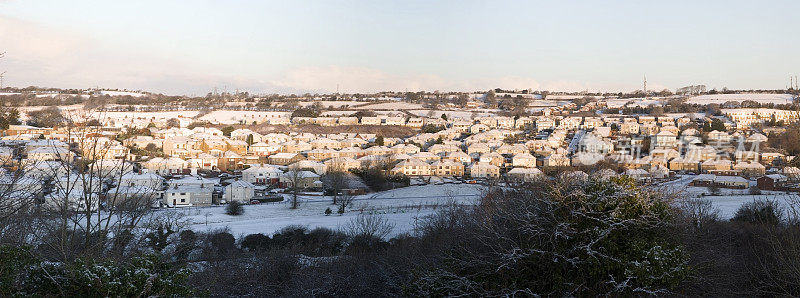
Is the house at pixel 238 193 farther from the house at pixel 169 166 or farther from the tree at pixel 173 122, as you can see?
the tree at pixel 173 122

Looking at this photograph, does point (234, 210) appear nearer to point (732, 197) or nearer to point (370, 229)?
point (370, 229)

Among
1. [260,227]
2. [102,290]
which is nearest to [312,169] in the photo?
[260,227]

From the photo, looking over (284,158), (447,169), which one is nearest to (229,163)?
(284,158)

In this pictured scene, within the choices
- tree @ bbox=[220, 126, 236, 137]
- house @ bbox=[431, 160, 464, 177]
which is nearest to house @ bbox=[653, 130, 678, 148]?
house @ bbox=[431, 160, 464, 177]

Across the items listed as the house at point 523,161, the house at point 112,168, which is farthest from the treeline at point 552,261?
the house at point 523,161

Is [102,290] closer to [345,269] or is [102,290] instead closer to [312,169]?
[345,269]

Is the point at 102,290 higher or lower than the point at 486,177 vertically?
higher

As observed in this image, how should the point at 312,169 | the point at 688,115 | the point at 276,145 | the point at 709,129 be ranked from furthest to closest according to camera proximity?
the point at 688,115
the point at 709,129
the point at 276,145
the point at 312,169
